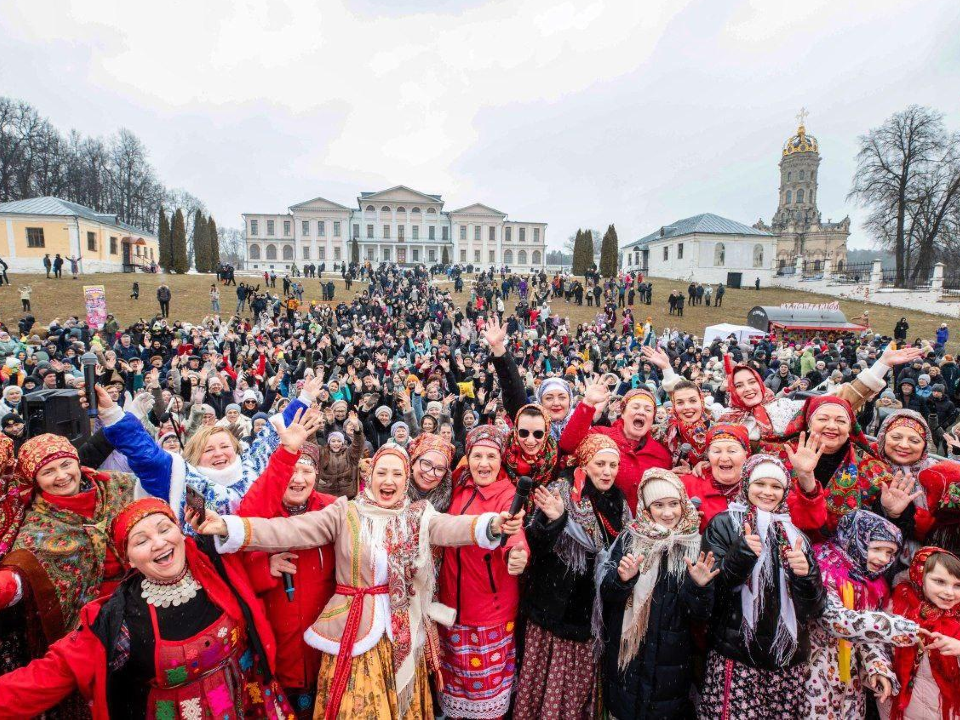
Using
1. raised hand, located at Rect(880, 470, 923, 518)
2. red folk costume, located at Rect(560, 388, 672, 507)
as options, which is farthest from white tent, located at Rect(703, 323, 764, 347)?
raised hand, located at Rect(880, 470, 923, 518)

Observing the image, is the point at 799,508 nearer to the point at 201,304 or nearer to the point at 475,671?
the point at 475,671

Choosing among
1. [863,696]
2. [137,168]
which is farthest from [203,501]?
[137,168]

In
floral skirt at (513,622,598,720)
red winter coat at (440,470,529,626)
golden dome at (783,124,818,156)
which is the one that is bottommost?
floral skirt at (513,622,598,720)

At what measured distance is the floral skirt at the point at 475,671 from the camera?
2768 millimetres

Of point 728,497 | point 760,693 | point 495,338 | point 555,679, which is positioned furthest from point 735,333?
point 555,679

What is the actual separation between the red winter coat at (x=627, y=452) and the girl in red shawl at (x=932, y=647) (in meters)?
1.45

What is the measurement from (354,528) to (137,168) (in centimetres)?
6110

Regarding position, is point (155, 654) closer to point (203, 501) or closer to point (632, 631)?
point (203, 501)

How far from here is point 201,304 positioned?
27.5 meters

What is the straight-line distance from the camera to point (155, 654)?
2135 mm

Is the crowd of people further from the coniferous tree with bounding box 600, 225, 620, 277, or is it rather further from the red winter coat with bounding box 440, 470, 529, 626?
the coniferous tree with bounding box 600, 225, 620, 277

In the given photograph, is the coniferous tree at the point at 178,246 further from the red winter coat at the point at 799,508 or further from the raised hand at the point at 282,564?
the red winter coat at the point at 799,508

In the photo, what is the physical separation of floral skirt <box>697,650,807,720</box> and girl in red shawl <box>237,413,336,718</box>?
2178 mm

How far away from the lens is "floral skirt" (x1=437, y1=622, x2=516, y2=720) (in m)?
2.77
